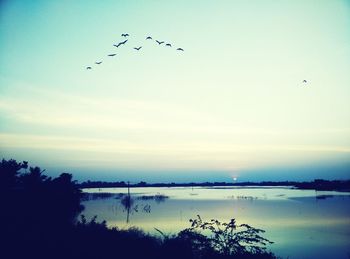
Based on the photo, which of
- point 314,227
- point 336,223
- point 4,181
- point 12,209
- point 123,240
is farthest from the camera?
point 336,223

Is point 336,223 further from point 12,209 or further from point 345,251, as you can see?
point 12,209

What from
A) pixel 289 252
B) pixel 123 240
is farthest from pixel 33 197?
pixel 289 252

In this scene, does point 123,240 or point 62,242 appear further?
point 123,240

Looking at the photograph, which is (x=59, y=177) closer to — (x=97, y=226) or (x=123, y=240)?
(x=97, y=226)

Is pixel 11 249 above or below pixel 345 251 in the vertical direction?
above

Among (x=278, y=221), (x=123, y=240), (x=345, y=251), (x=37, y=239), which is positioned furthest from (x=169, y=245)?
(x=278, y=221)

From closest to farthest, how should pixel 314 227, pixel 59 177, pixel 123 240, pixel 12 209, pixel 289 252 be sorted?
pixel 123 240 < pixel 12 209 < pixel 289 252 < pixel 59 177 < pixel 314 227

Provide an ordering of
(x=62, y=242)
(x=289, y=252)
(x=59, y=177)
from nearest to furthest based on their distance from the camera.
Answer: (x=62, y=242), (x=289, y=252), (x=59, y=177)

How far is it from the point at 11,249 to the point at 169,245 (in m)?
6.09

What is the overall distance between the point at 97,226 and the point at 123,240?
9.51 ft

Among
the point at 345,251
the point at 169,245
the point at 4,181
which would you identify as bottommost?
the point at 345,251

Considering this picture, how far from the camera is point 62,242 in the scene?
44.4 ft

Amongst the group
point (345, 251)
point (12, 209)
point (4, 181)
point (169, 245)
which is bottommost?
point (345, 251)

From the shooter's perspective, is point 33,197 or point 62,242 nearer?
point 62,242
